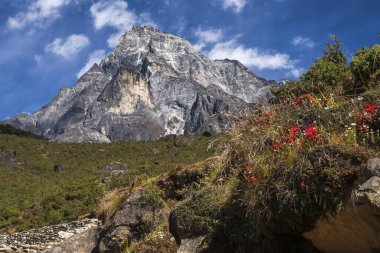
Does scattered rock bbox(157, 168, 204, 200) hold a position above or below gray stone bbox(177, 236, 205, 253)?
above

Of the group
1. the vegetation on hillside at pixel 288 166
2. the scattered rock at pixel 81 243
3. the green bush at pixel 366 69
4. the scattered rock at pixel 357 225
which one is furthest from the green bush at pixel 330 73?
the scattered rock at pixel 81 243

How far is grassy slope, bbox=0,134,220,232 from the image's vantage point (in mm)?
24672

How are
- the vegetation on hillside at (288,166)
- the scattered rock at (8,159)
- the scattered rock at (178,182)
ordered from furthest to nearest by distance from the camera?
the scattered rock at (8,159) < the scattered rock at (178,182) < the vegetation on hillside at (288,166)

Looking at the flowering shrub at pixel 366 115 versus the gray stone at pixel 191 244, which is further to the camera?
the gray stone at pixel 191 244

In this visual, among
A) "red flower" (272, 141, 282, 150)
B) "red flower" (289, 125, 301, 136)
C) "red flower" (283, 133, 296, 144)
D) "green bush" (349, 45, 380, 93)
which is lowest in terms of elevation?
"red flower" (272, 141, 282, 150)

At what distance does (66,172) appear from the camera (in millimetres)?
46906

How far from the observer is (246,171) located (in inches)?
261

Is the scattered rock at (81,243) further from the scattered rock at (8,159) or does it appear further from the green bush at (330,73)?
the scattered rock at (8,159)

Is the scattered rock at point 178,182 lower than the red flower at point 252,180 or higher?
higher

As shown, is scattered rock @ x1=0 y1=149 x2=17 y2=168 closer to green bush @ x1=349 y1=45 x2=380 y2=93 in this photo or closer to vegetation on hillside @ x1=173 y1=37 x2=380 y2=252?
green bush @ x1=349 y1=45 x2=380 y2=93

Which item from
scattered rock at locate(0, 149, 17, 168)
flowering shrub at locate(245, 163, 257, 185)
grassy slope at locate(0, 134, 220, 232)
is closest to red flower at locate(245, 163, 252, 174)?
flowering shrub at locate(245, 163, 257, 185)

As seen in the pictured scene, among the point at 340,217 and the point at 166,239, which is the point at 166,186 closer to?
the point at 166,239

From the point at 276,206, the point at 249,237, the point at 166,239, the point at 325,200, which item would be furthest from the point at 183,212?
the point at 325,200

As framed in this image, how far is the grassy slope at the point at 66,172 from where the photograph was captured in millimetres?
24672
